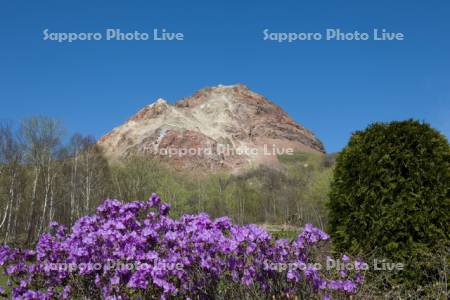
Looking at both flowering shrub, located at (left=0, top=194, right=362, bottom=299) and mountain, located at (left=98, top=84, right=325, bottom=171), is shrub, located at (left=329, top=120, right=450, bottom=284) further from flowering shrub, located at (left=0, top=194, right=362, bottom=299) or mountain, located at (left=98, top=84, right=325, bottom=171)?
mountain, located at (left=98, top=84, right=325, bottom=171)

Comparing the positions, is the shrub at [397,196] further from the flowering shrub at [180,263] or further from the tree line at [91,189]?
the tree line at [91,189]

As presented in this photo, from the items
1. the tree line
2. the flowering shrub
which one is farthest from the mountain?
the flowering shrub

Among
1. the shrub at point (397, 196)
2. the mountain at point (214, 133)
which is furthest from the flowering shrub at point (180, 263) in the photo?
the mountain at point (214, 133)

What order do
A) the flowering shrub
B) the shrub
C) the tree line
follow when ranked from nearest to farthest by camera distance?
the flowering shrub, the shrub, the tree line

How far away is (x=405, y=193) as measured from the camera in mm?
7223

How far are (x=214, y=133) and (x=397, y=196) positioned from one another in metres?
70.9

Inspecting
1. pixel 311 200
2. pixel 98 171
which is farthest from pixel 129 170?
pixel 311 200

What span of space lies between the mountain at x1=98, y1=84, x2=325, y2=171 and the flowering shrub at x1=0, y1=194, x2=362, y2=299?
43067 millimetres

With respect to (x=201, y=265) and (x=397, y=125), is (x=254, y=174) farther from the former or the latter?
(x=201, y=265)

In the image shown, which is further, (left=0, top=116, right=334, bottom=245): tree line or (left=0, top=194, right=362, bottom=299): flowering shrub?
(left=0, top=116, right=334, bottom=245): tree line

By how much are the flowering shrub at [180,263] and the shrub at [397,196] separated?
96.7 inches

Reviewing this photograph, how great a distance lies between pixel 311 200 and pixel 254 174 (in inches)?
822

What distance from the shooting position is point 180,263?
4.26 metres

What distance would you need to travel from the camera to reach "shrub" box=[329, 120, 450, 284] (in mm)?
6988
